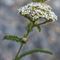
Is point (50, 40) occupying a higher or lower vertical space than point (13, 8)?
lower

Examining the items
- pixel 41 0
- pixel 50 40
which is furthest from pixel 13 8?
pixel 41 0

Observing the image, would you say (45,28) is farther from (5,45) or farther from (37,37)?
(5,45)

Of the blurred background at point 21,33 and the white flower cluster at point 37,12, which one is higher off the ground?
the blurred background at point 21,33

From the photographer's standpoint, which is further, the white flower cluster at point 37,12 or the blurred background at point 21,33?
the blurred background at point 21,33

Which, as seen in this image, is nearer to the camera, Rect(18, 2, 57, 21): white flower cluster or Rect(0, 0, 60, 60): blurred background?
Rect(18, 2, 57, 21): white flower cluster

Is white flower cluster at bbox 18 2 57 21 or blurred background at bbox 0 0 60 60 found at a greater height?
blurred background at bbox 0 0 60 60

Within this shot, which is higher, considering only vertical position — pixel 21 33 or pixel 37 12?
pixel 21 33

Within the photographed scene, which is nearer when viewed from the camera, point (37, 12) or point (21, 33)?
point (37, 12)

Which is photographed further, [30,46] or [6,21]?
[6,21]
